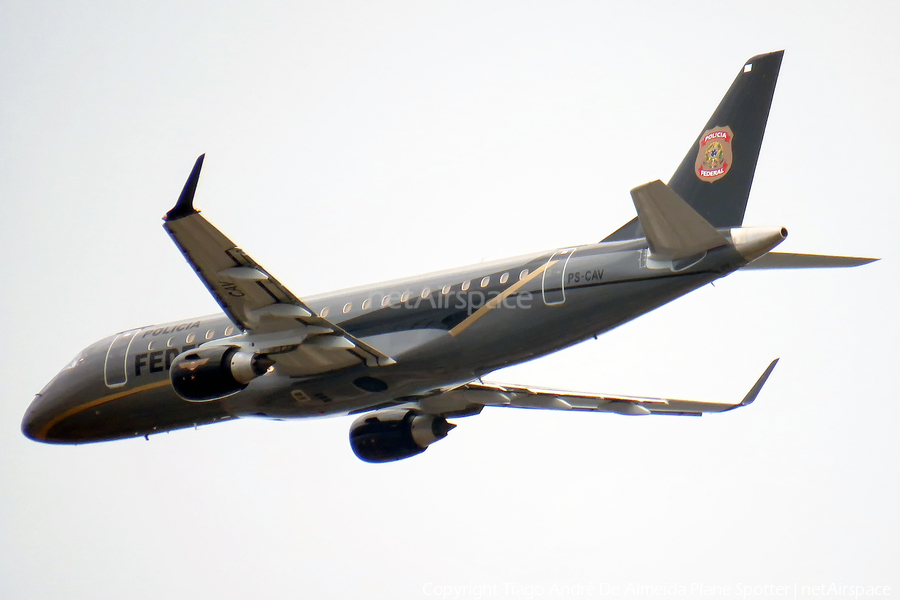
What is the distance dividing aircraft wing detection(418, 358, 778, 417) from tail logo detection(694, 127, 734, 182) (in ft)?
23.9

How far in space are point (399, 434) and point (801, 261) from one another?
11.6 meters

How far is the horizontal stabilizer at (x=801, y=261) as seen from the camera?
65.7 ft

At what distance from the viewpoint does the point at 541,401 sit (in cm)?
2805

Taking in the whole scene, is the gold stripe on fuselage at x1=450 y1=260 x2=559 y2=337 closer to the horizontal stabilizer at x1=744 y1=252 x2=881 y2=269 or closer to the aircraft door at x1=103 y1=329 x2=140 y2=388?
the horizontal stabilizer at x1=744 y1=252 x2=881 y2=269

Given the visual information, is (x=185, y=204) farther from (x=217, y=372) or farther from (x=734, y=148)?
(x=734, y=148)

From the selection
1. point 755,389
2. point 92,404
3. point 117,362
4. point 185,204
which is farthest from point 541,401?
point 185,204

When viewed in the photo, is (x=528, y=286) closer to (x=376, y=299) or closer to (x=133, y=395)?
(x=376, y=299)

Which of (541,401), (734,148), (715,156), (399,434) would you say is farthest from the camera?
(399,434)

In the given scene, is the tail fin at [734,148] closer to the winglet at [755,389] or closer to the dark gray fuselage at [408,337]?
the dark gray fuselage at [408,337]

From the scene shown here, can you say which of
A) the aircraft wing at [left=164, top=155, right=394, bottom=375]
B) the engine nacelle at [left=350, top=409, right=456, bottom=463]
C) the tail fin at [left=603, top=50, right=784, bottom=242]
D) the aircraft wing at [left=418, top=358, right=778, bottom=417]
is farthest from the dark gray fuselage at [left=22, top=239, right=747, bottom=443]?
the engine nacelle at [left=350, top=409, right=456, bottom=463]

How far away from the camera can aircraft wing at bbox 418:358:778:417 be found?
90.3 feet

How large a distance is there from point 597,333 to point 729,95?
535cm

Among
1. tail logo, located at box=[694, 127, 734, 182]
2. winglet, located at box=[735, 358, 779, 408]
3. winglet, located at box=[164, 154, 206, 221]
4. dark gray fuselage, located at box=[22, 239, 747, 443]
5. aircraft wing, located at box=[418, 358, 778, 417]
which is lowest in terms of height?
winglet, located at box=[735, 358, 779, 408]

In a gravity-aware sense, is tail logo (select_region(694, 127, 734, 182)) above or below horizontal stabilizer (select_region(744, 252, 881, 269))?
above
